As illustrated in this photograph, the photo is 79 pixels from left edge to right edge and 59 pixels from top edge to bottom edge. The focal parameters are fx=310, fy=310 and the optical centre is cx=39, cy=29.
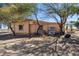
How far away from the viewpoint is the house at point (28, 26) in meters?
5.42

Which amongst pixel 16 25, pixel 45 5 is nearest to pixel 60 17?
pixel 45 5

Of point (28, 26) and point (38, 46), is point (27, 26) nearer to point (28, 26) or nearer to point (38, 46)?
point (28, 26)

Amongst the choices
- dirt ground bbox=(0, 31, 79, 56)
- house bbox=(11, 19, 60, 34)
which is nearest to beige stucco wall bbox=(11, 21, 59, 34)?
house bbox=(11, 19, 60, 34)

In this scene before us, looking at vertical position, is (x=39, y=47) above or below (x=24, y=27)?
below

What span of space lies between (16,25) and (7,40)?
1.01 feet

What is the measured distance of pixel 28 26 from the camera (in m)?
5.44

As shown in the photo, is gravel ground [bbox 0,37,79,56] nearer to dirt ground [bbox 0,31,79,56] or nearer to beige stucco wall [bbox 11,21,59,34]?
dirt ground [bbox 0,31,79,56]

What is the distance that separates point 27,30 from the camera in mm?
5488

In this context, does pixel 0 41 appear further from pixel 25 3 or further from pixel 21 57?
pixel 25 3

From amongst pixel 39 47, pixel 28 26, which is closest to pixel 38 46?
pixel 39 47

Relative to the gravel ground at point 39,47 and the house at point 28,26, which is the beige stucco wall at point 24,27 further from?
the gravel ground at point 39,47

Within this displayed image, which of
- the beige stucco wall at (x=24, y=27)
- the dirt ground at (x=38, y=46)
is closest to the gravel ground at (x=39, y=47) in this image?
the dirt ground at (x=38, y=46)

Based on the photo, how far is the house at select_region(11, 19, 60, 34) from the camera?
17.8 feet

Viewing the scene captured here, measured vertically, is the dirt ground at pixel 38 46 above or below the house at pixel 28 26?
below
